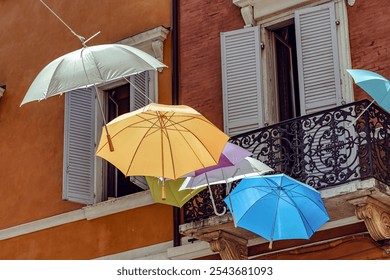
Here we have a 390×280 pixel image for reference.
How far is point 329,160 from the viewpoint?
1257cm

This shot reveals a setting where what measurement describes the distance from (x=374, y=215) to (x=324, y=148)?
1.05 meters

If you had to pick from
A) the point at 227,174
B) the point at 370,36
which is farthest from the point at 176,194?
the point at 370,36

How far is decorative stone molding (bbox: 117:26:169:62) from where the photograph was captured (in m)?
15.1

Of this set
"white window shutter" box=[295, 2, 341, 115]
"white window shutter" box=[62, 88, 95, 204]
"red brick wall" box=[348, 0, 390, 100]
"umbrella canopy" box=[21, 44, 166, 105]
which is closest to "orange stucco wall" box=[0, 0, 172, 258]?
"white window shutter" box=[62, 88, 95, 204]

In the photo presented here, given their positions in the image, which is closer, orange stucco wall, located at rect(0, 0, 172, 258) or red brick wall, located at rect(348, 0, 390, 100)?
red brick wall, located at rect(348, 0, 390, 100)

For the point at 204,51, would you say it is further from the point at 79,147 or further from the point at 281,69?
the point at 79,147

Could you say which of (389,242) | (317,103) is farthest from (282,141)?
(389,242)

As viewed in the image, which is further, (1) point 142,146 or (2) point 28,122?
(2) point 28,122

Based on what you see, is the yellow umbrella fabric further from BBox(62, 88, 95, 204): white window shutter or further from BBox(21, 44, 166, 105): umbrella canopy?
BBox(62, 88, 95, 204): white window shutter

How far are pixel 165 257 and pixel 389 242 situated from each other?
10.3ft

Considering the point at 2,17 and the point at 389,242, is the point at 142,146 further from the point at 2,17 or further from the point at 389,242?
the point at 2,17

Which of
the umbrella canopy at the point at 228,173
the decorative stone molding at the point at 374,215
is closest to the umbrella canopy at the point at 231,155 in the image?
the umbrella canopy at the point at 228,173

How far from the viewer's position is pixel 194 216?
43.1 feet

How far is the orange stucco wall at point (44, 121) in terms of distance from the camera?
14.9 m
